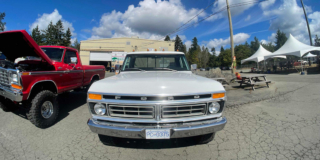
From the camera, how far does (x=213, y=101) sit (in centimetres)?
207

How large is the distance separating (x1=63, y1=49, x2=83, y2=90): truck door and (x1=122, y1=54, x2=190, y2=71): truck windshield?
2.14 metres

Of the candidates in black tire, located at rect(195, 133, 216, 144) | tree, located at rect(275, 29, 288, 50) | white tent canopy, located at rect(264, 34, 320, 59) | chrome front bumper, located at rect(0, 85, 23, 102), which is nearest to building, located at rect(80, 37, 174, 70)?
white tent canopy, located at rect(264, 34, 320, 59)

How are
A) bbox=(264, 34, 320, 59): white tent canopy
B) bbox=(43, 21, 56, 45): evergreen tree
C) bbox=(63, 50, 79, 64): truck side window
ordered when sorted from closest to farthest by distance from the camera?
bbox=(63, 50, 79, 64): truck side window < bbox=(264, 34, 320, 59): white tent canopy < bbox=(43, 21, 56, 45): evergreen tree

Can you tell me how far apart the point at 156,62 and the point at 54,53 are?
3.45 m

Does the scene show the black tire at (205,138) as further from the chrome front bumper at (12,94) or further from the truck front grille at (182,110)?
the chrome front bumper at (12,94)

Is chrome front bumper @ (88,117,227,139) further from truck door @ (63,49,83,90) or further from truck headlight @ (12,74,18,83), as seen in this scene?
truck door @ (63,49,83,90)

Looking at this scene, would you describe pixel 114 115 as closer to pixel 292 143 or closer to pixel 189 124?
pixel 189 124

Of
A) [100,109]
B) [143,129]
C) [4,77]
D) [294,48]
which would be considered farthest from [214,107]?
[294,48]

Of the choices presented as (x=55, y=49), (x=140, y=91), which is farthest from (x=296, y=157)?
(x=55, y=49)

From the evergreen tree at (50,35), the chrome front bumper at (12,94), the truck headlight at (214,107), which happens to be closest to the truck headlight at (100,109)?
the truck headlight at (214,107)

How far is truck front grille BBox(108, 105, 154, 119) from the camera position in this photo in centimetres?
196

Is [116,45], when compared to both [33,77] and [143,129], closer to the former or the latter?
[33,77]

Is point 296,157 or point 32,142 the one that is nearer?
point 296,157

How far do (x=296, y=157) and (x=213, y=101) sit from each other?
61.7 inches
